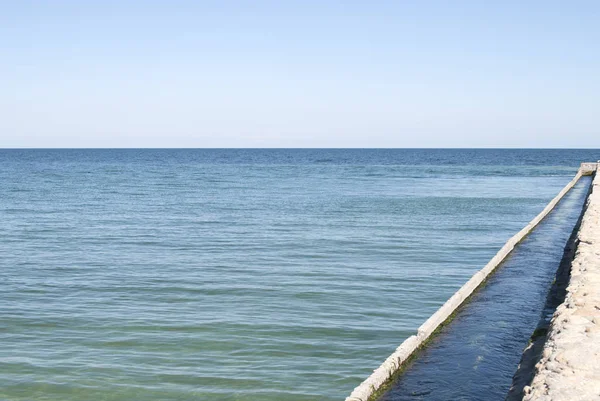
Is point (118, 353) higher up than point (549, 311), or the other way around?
A: point (549, 311)

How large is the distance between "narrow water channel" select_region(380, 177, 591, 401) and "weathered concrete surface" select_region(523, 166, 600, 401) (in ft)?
3.11

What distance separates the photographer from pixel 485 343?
9711mm

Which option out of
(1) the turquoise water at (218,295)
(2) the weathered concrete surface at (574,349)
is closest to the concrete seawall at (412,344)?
(1) the turquoise water at (218,295)

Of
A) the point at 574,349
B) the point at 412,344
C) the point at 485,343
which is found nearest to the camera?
the point at 574,349

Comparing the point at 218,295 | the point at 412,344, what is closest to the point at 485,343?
the point at 412,344

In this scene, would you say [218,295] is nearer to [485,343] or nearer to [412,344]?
[412,344]

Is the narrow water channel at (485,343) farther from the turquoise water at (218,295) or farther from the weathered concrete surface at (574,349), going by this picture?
the turquoise water at (218,295)

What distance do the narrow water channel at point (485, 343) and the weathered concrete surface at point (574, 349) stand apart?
3.11ft

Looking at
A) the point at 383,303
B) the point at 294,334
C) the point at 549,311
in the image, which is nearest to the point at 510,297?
the point at 549,311

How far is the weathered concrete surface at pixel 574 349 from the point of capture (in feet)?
20.2

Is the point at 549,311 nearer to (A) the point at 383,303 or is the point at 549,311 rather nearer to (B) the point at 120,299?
(A) the point at 383,303

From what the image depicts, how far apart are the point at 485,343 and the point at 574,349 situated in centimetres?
248

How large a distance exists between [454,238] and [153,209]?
1730cm

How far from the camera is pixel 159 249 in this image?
21.5 metres
